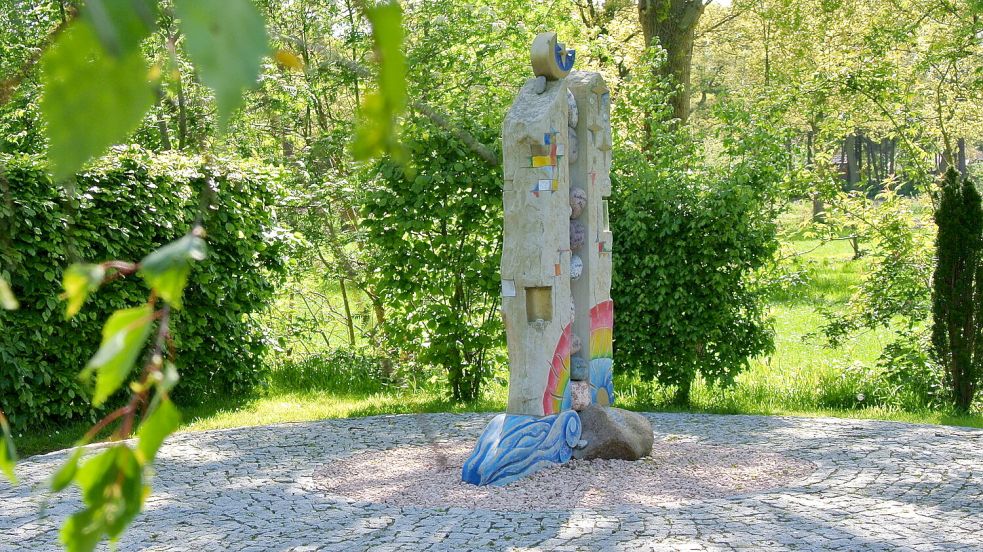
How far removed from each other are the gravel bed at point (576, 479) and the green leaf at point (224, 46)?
15.3 ft

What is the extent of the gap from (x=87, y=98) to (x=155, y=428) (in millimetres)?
163

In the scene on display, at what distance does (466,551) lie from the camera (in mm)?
4246

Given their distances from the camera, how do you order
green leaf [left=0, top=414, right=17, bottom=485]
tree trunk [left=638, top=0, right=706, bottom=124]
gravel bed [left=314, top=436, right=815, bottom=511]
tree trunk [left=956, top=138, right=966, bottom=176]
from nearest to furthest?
green leaf [left=0, top=414, right=17, bottom=485] → gravel bed [left=314, top=436, right=815, bottom=511] → tree trunk [left=638, top=0, right=706, bottom=124] → tree trunk [left=956, top=138, right=966, bottom=176]

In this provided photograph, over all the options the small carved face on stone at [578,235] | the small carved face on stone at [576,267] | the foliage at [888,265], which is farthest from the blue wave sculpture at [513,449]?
the foliage at [888,265]

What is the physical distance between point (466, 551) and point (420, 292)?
414 centimetres

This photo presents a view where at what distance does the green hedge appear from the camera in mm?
6809

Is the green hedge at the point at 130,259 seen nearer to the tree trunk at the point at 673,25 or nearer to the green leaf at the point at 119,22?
the tree trunk at the point at 673,25

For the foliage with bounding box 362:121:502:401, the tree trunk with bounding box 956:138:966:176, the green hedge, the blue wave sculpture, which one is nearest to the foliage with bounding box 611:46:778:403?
the foliage with bounding box 362:121:502:401

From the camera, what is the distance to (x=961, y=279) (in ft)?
25.1

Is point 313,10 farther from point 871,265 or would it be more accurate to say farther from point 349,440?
point 871,265

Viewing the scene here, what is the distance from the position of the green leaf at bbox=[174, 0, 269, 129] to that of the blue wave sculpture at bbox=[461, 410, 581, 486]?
5092 mm

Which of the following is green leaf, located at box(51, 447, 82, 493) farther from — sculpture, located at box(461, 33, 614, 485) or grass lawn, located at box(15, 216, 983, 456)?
grass lawn, located at box(15, 216, 983, 456)

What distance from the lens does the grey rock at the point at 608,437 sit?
5.79 meters

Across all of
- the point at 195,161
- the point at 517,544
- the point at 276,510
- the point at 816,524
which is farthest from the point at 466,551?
the point at 195,161
